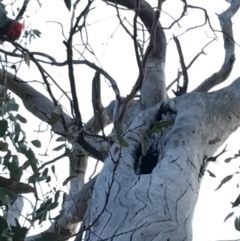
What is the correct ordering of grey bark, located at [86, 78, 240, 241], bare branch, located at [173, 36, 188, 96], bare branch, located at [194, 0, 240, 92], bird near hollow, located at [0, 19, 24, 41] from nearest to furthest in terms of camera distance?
grey bark, located at [86, 78, 240, 241] → bird near hollow, located at [0, 19, 24, 41] → bare branch, located at [173, 36, 188, 96] → bare branch, located at [194, 0, 240, 92]

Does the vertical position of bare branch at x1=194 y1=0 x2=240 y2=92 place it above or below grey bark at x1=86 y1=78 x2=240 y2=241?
above

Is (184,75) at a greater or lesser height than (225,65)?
lesser

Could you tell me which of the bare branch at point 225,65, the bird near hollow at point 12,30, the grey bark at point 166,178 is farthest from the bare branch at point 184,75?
the bird near hollow at point 12,30

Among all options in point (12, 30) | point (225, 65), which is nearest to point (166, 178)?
point (12, 30)

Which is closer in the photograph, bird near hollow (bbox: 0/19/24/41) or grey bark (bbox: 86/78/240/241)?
grey bark (bbox: 86/78/240/241)

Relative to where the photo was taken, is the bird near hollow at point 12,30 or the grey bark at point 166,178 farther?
the bird near hollow at point 12,30

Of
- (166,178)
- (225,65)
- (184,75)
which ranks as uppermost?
(225,65)

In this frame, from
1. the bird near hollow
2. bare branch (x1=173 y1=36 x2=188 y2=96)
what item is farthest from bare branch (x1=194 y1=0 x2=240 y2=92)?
Answer: the bird near hollow

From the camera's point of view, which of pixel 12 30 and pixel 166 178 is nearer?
pixel 166 178

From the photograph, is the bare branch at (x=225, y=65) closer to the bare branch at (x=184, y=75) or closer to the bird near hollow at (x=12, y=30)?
the bare branch at (x=184, y=75)

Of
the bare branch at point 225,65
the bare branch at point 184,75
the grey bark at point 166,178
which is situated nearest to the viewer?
the grey bark at point 166,178

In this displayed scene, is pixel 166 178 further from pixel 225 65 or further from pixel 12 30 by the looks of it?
pixel 225 65

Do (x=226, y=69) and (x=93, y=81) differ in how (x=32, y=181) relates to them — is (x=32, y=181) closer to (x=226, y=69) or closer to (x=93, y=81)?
(x=93, y=81)

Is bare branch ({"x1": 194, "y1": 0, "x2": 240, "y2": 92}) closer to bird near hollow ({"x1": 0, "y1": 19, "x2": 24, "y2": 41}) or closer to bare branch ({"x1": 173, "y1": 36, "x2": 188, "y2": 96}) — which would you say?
bare branch ({"x1": 173, "y1": 36, "x2": 188, "y2": 96})
